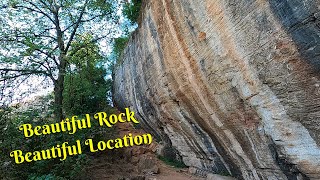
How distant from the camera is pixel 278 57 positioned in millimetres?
3229

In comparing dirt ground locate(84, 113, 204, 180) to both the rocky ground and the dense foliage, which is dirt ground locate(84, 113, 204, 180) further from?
the dense foliage

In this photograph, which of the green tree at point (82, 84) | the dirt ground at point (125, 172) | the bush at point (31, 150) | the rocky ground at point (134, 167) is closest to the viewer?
the bush at point (31, 150)

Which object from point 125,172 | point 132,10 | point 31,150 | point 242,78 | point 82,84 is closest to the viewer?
point 242,78

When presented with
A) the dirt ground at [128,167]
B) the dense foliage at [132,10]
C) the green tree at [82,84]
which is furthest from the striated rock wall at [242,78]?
the green tree at [82,84]

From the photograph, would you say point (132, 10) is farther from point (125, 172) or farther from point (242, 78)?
point (242, 78)

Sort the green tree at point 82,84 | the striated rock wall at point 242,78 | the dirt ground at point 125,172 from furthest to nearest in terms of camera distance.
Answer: the green tree at point 82,84 < the dirt ground at point 125,172 < the striated rock wall at point 242,78

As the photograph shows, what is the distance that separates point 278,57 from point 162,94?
427 cm

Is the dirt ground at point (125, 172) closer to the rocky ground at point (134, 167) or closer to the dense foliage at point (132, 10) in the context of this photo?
the rocky ground at point (134, 167)

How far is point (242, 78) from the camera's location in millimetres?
4035

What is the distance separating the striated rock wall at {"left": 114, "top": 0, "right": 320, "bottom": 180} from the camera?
306 centimetres

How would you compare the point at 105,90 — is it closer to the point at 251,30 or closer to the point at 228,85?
the point at 228,85

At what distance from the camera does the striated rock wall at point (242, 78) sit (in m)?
3.06

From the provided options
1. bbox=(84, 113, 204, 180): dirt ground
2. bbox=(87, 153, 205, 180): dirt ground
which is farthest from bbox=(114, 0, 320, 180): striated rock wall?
bbox=(84, 113, 204, 180): dirt ground

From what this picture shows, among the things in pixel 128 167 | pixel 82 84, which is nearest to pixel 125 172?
pixel 128 167
